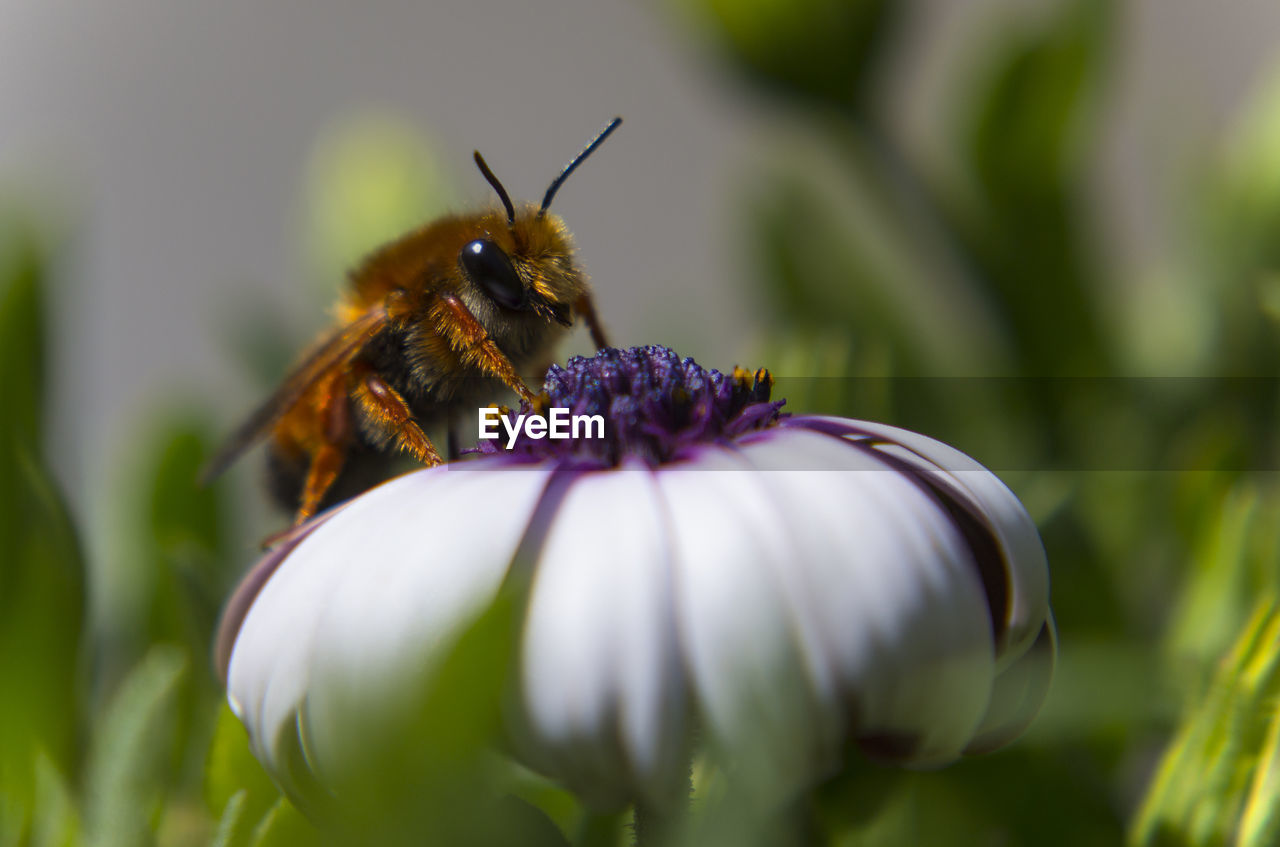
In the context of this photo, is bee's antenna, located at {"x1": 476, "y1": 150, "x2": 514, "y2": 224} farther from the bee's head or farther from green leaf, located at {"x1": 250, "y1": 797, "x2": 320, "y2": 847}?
green leaf, located at {"x1": 250, "y1": 797, "x2": 320, "y2": 847}

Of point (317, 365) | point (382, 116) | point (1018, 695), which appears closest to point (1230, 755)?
point (1018, 695)

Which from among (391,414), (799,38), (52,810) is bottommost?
(52,810)

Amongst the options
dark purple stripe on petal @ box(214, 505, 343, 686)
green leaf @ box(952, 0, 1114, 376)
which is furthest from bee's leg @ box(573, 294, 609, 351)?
green leaf @ box(952, 0, 1114, 376)

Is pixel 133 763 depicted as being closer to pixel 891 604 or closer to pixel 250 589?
pixel 250 589

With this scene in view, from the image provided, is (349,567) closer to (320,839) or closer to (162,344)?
(320,839)

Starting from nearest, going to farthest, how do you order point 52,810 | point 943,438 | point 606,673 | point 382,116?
point 606,673
point 52,810
point 943,438
point 382,116
